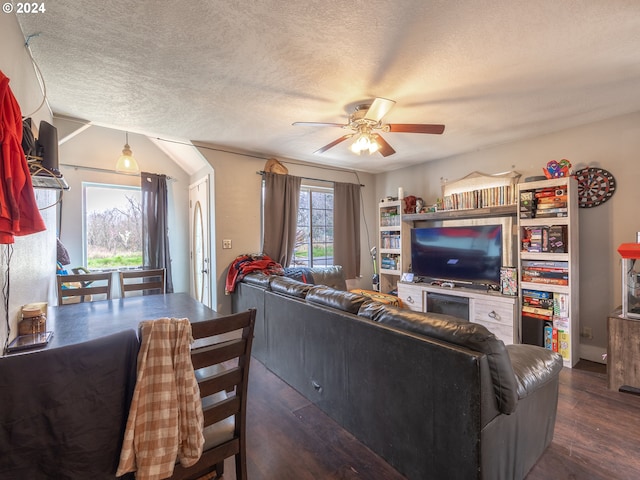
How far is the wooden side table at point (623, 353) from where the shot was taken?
93.8 inches

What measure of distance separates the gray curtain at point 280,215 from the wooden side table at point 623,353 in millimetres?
3579

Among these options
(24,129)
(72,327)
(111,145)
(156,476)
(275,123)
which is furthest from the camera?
(111,145)

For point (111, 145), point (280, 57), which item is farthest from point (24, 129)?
point (111, 145)

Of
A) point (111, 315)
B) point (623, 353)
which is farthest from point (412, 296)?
point (111, 315)

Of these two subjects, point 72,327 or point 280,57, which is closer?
point 72,327

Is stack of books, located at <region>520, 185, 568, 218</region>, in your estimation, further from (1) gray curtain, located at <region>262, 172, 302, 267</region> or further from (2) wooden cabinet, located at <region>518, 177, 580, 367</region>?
(1) gray curtain, located at <region>262, 172, 302, 267</region>

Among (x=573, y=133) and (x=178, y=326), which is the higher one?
(x=573, y=133)

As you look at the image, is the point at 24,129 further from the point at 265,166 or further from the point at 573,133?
the point at 573,133

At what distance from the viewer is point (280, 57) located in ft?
6.44

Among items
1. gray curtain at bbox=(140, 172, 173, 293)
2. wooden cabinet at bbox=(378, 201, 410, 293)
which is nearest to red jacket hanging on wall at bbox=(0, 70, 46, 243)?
gray curtain at bbox=(140, 172, 173, 293)

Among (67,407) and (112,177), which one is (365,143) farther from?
(112,177)

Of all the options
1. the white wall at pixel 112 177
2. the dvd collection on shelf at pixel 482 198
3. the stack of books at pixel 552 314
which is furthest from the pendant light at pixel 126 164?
the stack of books at pixel 552 314

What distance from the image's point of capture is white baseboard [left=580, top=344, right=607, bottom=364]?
306cm

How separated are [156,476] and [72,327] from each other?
1.26 m
